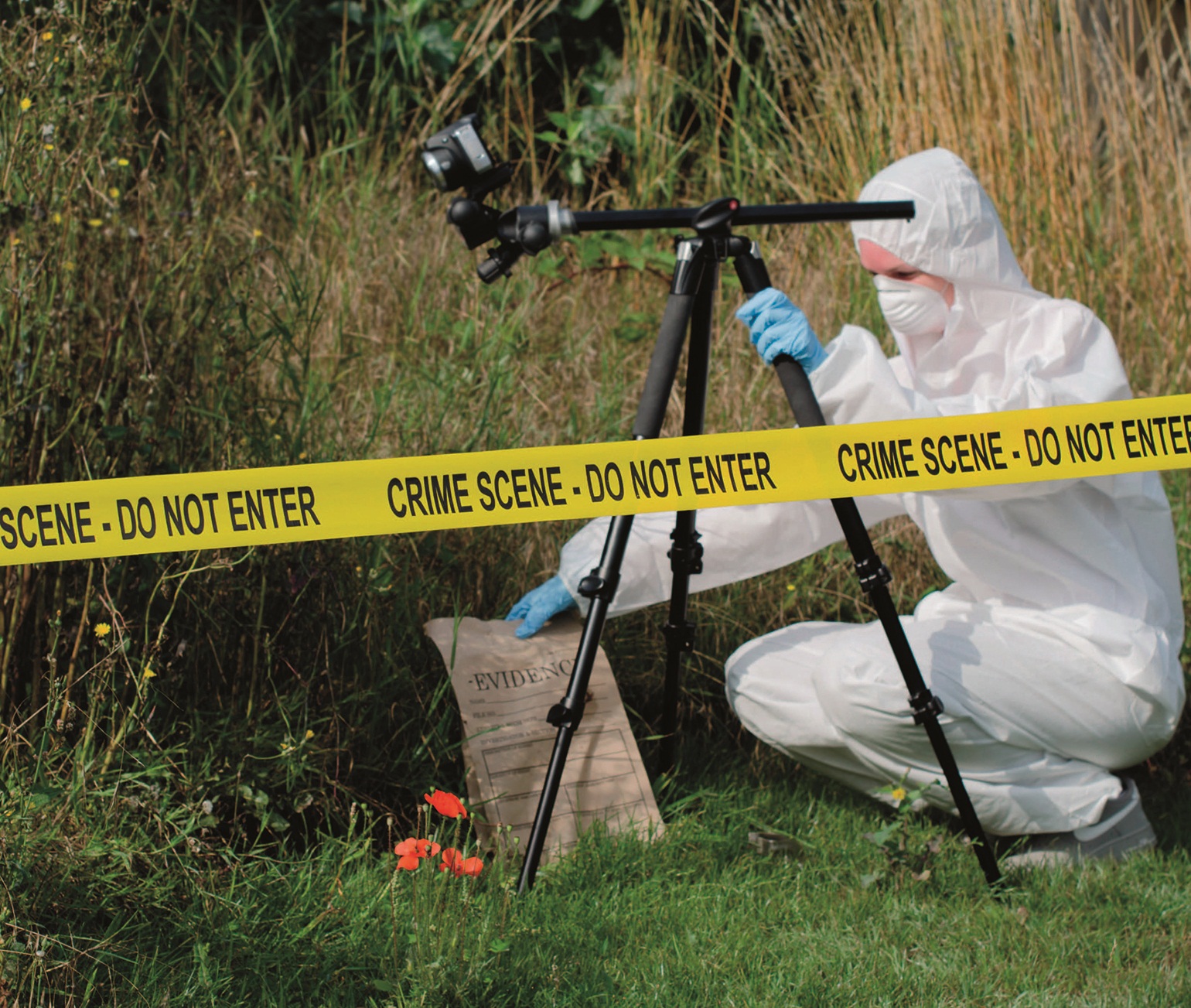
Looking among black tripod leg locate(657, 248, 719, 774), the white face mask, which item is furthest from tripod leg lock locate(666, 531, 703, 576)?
the white face mask

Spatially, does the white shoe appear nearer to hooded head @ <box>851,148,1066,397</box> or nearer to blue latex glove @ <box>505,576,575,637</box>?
hooded head @ <box>851,148,1066,397</box>

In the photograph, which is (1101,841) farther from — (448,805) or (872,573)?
(448,805)

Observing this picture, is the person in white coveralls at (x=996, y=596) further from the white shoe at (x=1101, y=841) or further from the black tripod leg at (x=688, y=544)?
the black tripod leg at (x=688, y=544)

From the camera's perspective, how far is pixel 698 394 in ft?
8.09

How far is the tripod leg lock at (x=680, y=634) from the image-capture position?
274 cm

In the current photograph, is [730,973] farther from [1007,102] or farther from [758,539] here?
[1007,102]

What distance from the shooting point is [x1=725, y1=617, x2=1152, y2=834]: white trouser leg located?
105 inches

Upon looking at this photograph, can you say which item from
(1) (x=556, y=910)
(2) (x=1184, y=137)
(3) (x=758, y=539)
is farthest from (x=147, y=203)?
(2) (x=1184, y=137)

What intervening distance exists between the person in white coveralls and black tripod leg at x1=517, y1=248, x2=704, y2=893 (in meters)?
0.32

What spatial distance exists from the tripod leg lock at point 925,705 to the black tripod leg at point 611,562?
0.66m

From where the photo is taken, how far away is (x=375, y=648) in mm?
2926

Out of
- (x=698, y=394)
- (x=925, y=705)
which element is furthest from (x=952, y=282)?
(x=925, y=705)

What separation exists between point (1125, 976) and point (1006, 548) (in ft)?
3.05

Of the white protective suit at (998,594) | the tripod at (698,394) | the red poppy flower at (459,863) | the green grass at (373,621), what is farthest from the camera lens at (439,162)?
the red poppy flower at (459,863)
